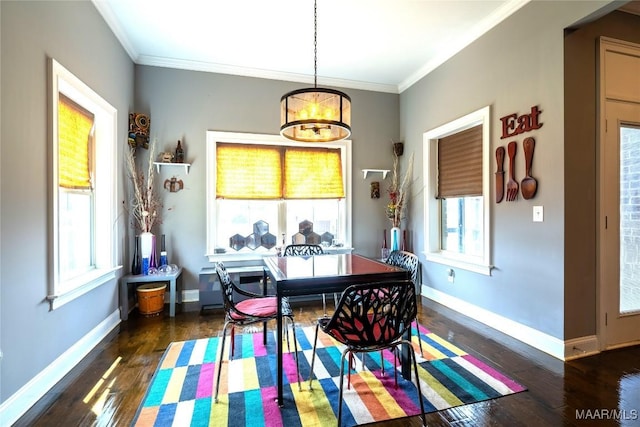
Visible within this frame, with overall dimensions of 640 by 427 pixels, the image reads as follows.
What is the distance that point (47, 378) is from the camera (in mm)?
2047

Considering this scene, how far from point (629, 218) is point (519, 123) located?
123cm

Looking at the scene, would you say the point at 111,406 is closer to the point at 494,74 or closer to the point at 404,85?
the point at 494,74

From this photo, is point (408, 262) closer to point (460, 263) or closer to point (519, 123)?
point (460, 263)

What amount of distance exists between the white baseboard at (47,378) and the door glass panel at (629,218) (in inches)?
177

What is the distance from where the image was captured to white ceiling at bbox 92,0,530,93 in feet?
9.38

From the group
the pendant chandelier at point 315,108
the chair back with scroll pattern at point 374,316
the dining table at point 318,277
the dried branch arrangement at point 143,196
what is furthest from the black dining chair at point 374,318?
the dried branch arrangement at point 143,196

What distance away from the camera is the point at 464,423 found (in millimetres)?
1735

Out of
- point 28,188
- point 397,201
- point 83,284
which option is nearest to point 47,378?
point 83,284

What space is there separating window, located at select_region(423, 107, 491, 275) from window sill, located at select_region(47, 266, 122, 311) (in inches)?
147

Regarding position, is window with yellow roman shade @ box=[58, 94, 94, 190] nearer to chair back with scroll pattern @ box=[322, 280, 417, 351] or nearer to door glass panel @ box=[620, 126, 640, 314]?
chair back with scroll pattern @ box=[322, 280, 417, 351]

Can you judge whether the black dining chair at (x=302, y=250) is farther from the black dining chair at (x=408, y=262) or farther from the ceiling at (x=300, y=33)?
the ceiling at (x=300, y=33)
